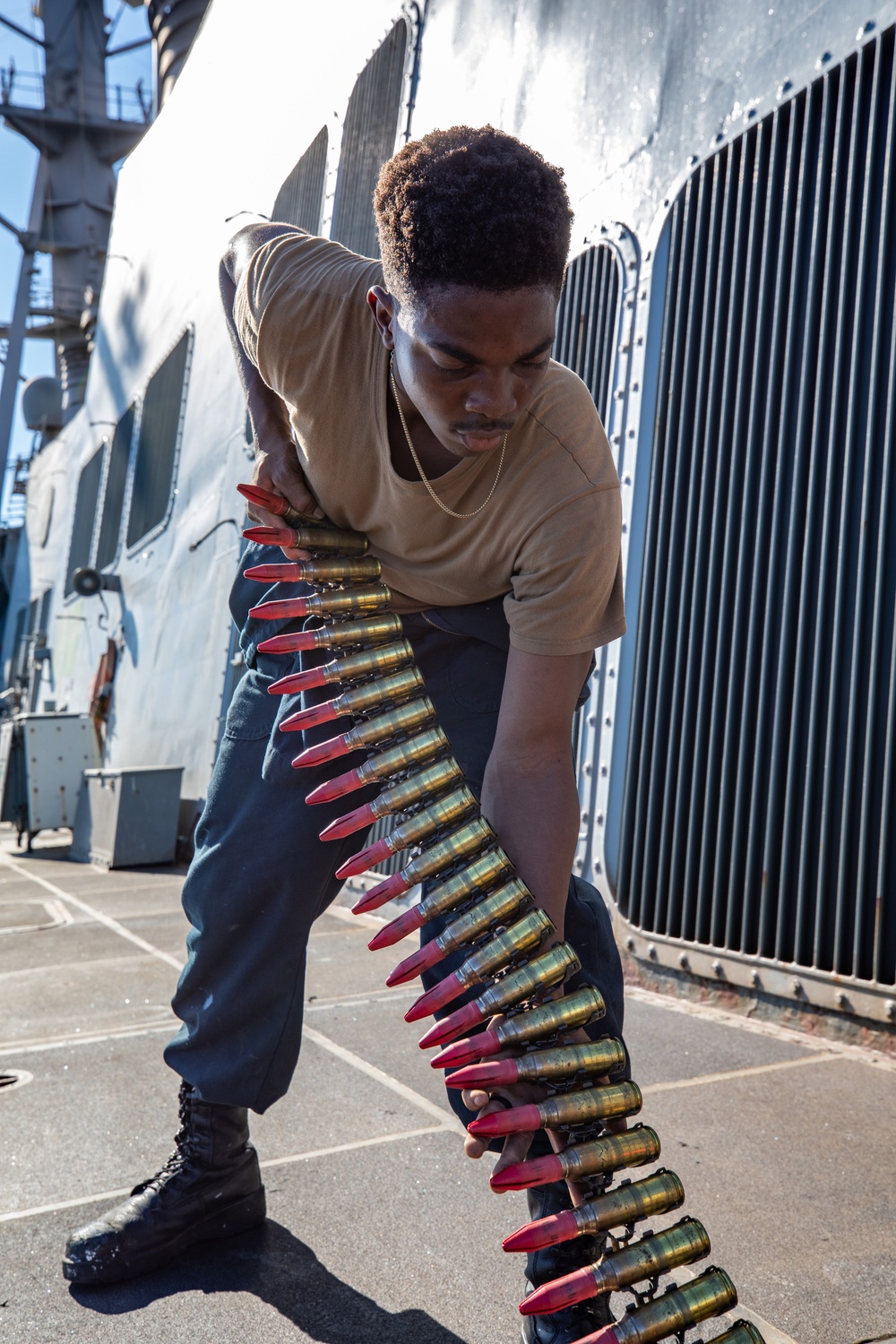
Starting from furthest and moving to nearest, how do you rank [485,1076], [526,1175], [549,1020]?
[549,1020] → [485,1076] → [526,1175]

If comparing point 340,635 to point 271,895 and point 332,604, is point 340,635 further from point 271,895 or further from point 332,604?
point 271,895

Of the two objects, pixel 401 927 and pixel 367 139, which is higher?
pixel 367 139

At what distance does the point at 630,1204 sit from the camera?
5.13 ft

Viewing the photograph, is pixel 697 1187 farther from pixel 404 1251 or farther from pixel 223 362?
pixel 223 362

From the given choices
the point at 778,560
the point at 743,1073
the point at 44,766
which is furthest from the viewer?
the point at 44,766

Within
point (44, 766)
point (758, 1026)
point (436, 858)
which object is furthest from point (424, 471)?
point (44, 766)

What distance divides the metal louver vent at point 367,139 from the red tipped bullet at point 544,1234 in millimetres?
6977

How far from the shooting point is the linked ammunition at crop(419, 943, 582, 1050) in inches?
69.1

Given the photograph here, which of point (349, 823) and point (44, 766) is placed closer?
point (349, 823)

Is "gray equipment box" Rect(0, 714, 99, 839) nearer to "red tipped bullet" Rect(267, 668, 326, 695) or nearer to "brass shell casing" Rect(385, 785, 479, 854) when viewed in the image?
"red tipped bullet" Rect(267, 668, 326, 695)

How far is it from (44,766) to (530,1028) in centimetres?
1002

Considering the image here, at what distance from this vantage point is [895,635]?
132 inches

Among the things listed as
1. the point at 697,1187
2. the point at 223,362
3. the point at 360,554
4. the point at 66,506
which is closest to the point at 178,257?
the point at 223,362

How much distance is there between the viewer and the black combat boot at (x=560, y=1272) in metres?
1.67
